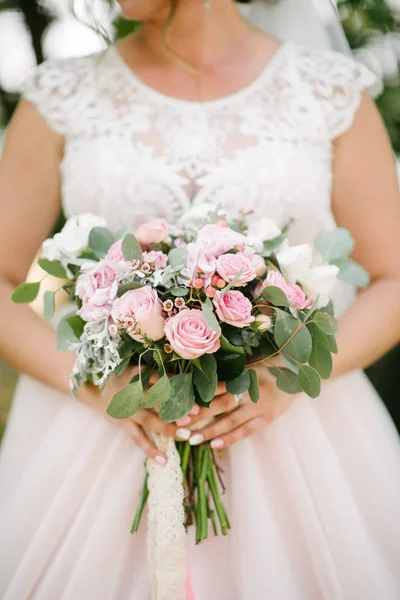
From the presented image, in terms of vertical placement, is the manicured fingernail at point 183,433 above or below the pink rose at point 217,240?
below

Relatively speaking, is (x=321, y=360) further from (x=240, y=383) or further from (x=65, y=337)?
(x=65, y=337)

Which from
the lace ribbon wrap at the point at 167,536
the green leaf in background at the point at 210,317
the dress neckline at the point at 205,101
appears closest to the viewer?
the green leaf in background at the point at 210,317

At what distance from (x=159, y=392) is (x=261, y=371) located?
33 cm

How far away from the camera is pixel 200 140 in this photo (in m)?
1.43

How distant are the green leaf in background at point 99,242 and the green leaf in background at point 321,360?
454 millimetres

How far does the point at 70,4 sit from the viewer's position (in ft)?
4.79

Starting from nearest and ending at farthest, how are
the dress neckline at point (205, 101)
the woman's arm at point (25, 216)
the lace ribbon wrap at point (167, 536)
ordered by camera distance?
the lace ribbon wrap at point (167, 536), the woman's arm at point (25, 216), the dress neckline at point (205, 101)

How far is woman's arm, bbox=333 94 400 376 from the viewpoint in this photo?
1420 mm

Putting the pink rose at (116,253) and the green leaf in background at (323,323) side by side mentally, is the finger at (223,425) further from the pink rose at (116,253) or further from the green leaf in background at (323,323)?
the pink rose at (116,253)

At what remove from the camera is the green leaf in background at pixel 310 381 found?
40.3 inches

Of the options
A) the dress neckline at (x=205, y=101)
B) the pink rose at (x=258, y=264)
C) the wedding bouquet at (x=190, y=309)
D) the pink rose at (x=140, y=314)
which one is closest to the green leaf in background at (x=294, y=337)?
the wedding bouquet at (x=190, y=309)

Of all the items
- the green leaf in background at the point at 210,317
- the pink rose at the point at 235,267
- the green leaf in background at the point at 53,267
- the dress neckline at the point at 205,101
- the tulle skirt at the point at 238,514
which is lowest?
the tulle skirt at the point at 238,514

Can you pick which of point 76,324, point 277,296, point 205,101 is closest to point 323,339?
point 277,296

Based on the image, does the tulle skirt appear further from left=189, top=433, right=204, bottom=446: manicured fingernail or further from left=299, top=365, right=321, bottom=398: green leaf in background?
left=299, top=365, right=321, bottom=398: green leaf in background
